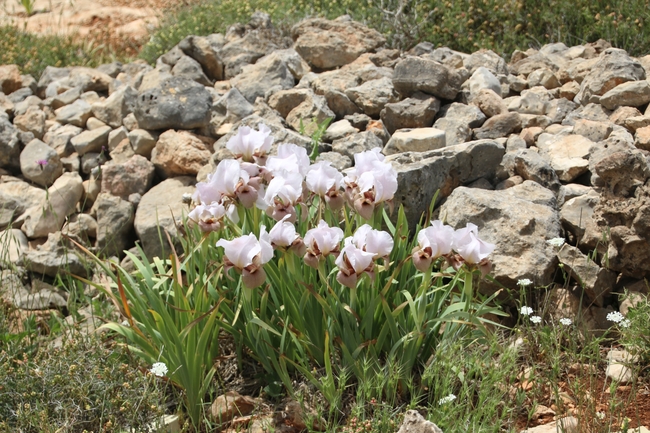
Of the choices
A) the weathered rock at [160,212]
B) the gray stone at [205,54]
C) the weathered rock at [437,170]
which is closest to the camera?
the weathered rock at [437,170]

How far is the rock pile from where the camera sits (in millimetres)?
3326

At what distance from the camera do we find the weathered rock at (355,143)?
13.9ft

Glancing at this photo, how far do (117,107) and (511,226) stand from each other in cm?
325

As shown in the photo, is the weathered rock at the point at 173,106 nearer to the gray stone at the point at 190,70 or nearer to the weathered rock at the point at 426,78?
the gray stone at the point at 190,70

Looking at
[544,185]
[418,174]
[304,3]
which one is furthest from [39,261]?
[304,3]

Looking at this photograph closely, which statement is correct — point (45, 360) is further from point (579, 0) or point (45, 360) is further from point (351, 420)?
point (579, 0)

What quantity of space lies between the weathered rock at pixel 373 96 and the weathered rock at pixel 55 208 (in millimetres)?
2004

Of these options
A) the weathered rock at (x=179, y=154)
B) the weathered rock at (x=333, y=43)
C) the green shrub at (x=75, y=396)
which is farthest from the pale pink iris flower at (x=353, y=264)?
the weathered rock at (x=333, y=43)

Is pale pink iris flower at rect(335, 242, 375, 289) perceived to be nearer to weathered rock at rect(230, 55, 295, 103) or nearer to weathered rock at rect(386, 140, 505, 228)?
weathered rock at rect(386, 140, 505, 228)

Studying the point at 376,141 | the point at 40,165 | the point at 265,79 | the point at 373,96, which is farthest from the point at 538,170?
the point at 40,165

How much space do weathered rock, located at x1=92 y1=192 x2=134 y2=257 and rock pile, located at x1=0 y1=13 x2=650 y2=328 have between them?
1 centimetres

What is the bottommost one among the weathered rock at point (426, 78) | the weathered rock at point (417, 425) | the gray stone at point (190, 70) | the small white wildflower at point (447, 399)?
the gray stone at point (190, 70)

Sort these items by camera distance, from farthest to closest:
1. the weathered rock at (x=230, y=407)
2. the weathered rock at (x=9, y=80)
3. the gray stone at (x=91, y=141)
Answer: the weathered rock at (x=9, y=80), the gray stone at (x=91, y=141), the weathered rock at (x=230, y=407)

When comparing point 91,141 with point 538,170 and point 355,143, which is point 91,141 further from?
point 538,170
